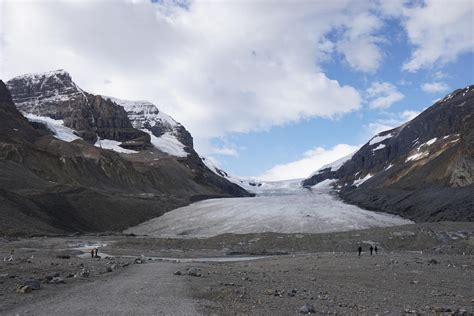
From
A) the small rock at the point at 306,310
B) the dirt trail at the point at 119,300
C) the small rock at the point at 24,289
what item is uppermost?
the small rock at the point at 24,289

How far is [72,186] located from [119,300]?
83588 mm

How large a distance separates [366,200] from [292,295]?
115 meters

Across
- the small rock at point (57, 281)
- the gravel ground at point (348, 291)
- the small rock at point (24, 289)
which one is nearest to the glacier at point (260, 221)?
the gravel ground at point (348, 291)

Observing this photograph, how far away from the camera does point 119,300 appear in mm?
16047

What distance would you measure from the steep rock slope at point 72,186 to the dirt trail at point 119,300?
47005 mm

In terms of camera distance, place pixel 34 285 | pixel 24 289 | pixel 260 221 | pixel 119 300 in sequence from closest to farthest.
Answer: pixel 119 300 → pixel 24 289 → pixel 34 285 → pixel 260 221

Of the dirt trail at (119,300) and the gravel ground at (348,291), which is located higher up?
the dirt trail at (119,300)

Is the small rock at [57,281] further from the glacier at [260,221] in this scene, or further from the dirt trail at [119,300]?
the glacier at [260,221]

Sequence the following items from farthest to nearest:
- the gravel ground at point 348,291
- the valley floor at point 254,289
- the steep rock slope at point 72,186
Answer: the steep rock slope at point 72,186 → the gravel ground at point 348,291 → the valley floor at point 254,289

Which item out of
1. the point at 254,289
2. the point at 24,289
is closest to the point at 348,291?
the point at 254,289

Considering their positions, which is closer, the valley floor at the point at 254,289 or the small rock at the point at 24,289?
the valley floor at the point at 254,289

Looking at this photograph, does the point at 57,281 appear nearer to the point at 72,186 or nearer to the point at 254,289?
the point at 254,289

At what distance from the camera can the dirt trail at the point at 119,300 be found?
1406 centimetres

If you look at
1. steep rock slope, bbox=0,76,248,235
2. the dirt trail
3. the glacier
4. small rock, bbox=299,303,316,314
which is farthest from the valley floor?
steep rock slope, bbox=0,76,248,235
